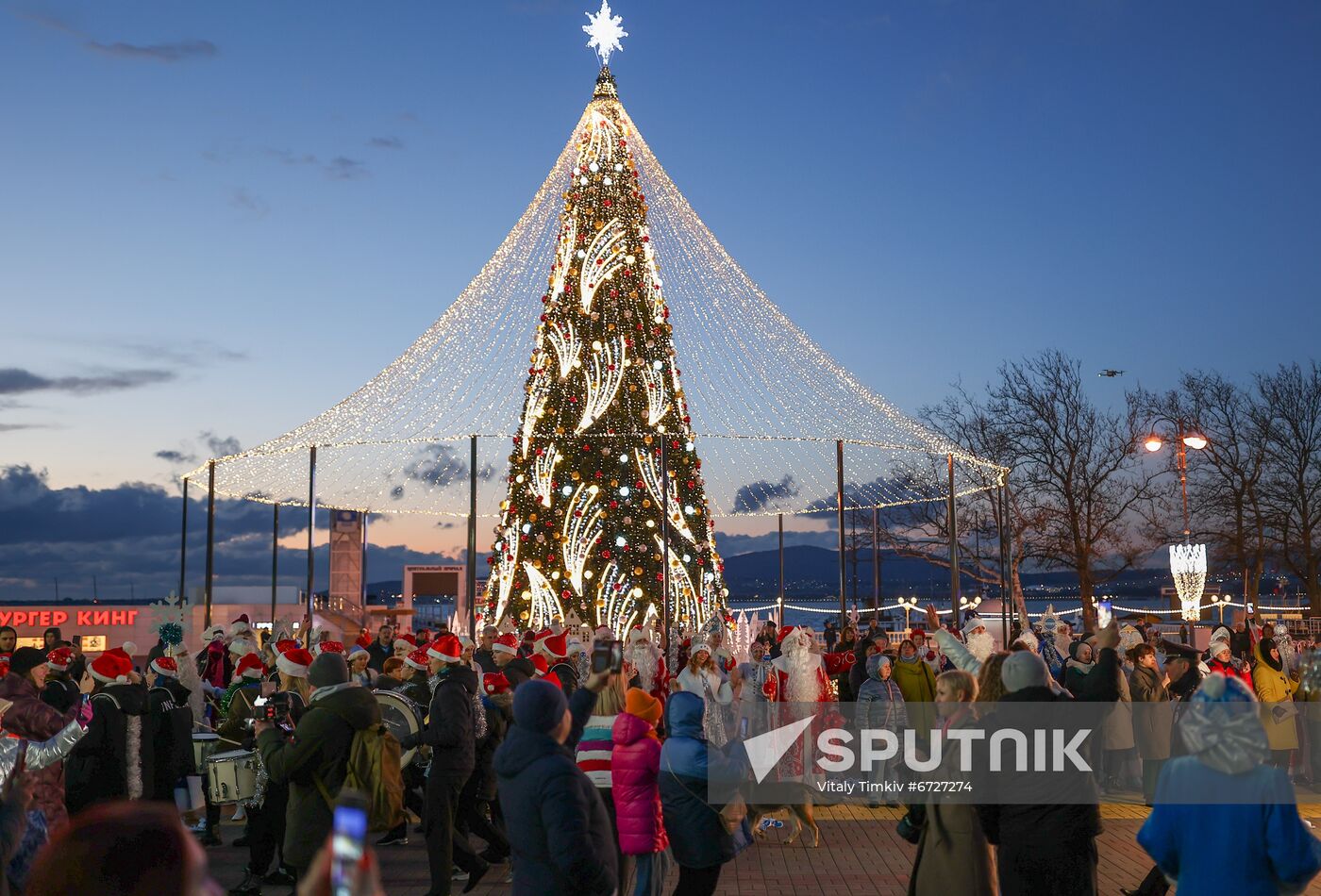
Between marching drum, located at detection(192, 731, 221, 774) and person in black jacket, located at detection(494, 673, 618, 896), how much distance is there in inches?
275

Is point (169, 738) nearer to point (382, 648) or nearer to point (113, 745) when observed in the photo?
point (113, 745)

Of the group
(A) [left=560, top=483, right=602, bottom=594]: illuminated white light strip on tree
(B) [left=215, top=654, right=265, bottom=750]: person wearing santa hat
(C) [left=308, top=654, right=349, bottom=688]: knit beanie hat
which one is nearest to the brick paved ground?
(B) [left=215, top=654, right=265, bottom=750]: person wearing santa hat

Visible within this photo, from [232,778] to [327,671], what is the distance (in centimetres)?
351

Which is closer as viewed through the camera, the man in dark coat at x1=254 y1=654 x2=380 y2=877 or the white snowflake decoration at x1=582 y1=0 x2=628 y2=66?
the man in dark coat at x1=254 y1=654 x2=380 y2=877

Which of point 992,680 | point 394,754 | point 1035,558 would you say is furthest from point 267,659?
point 1035,558

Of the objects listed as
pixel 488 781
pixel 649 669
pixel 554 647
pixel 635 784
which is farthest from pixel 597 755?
pixel 649 669

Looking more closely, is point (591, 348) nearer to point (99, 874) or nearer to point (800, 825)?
point (800, 825)

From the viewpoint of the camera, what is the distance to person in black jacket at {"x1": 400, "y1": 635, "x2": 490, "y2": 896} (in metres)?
8.97

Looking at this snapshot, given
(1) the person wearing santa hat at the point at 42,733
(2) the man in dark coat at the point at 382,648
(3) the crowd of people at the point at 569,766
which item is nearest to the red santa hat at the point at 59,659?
(3) the crowd of people at the point at 569,766

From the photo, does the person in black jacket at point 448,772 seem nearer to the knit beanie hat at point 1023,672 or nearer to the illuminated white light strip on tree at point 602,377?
the knit beanie hat at point 1023,672

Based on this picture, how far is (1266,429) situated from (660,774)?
1662 inches

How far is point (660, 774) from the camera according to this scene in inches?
285

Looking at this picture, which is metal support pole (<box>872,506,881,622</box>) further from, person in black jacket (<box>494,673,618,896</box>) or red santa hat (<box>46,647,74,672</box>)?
person in black jacket (<box>494,673,618,896</box>)

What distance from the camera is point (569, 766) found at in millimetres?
5383
